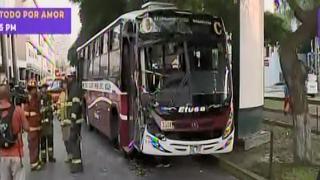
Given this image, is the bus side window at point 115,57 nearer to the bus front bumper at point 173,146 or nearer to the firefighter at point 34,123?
the firefighter at point 34,123

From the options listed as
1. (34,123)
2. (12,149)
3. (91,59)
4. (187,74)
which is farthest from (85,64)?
(12,149)

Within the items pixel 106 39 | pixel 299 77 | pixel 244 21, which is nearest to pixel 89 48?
pixel 106 39

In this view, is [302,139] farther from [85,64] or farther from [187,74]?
[85,64]

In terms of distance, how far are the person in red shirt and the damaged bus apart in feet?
12.5

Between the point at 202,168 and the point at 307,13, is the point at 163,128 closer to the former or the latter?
the point at 202,168

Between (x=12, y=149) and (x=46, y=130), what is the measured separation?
16.4 ft

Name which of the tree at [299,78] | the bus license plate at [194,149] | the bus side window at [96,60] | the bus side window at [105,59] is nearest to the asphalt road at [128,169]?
the bus license plate at [194,149]

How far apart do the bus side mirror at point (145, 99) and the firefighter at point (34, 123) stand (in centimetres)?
244

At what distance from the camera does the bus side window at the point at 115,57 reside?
13.2 meters

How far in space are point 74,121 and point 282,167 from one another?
170 inches

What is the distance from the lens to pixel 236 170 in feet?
37.0

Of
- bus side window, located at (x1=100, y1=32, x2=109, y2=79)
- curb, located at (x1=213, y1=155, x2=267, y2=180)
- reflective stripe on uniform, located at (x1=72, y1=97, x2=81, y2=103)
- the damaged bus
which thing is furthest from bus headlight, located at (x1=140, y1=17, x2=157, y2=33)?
bus side window, located at (x1=100, y1=32, x2=109, y2=79)

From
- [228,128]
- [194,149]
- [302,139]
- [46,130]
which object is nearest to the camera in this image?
[302,139]

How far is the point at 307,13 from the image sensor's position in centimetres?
1123
